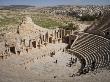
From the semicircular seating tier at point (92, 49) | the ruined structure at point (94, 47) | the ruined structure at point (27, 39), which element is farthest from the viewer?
the ruined structure at point (27, 39)

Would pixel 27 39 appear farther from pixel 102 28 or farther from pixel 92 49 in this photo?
pixel 102 28

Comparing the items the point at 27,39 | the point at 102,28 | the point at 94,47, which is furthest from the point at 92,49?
the point at 27,39

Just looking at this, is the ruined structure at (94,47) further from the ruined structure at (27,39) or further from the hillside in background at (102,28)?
the ruined structure at (27,39)

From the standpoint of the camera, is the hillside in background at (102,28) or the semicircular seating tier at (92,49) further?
the hillside in background at (102,28)

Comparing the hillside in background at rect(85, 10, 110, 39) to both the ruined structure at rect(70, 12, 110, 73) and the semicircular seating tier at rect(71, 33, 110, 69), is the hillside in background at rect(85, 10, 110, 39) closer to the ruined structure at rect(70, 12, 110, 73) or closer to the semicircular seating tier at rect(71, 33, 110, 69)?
the ruined structure at rect(70, 12, 110, 73)

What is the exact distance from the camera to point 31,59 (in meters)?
43.9

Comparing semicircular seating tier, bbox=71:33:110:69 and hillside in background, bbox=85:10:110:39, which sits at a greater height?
hillside in background, bbox=85:10:110:39

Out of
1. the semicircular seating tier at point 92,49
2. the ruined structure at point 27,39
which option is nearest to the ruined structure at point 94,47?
the semicircular seating tier at point 92,49

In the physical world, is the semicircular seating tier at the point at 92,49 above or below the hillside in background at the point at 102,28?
below

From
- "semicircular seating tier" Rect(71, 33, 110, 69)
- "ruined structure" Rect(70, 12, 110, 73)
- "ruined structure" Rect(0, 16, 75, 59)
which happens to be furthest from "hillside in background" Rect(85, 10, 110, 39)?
"ruined structure" Rect(0, 16, 75, 59)

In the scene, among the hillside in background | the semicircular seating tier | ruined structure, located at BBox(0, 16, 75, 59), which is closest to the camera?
the semicircular seating tier

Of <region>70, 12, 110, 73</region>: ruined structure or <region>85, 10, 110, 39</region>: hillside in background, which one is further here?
<region>85, 10, 110, 39</region>: hillside in background

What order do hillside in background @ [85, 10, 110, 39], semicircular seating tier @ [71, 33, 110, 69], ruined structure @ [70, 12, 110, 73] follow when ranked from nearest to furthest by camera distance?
ruined structure @ [70, 12, 110, 73] → semicircular seating tier @ [71, 33, 110, 69] → hillside in background @ [85, 10, 110, 39]

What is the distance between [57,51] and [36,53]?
392 centimetres
